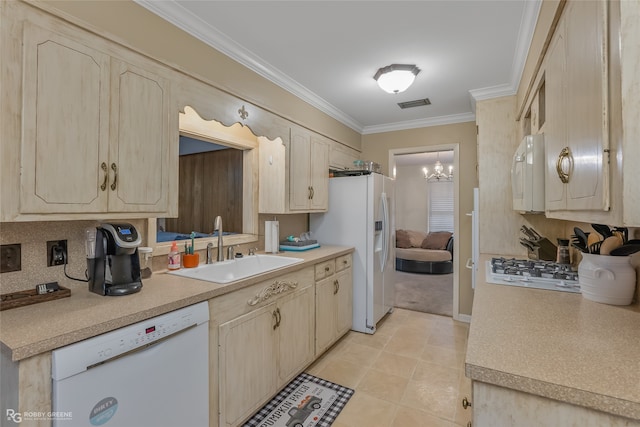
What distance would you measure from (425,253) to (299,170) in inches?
→ 168

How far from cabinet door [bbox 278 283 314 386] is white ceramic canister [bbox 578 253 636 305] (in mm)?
1691

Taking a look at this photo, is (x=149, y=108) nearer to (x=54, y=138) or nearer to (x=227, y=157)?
(x=54, y=138)

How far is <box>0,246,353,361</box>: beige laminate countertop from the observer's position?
0.97 meters

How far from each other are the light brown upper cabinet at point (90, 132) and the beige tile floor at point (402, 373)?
183 cm

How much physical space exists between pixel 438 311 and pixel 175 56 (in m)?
3.91

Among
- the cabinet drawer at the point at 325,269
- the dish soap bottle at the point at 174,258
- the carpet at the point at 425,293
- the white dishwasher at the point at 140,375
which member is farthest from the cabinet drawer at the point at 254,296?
the carpet at the point at 425,293

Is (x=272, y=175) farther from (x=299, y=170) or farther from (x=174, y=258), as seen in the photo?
(x=174, y=258)

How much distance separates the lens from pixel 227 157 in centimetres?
270

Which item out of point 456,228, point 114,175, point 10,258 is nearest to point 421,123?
point 456,228

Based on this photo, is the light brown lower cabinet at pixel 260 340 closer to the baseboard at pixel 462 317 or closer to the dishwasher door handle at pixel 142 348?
the dishwasher door handle at pixel 142 348

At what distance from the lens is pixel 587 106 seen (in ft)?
2.95

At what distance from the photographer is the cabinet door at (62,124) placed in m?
1.17

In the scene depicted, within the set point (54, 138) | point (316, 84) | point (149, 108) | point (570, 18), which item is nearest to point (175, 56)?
point (149, 108)

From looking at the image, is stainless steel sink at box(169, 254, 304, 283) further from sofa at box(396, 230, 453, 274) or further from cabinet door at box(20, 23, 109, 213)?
sofa at box(396, 230, 453, 274)
